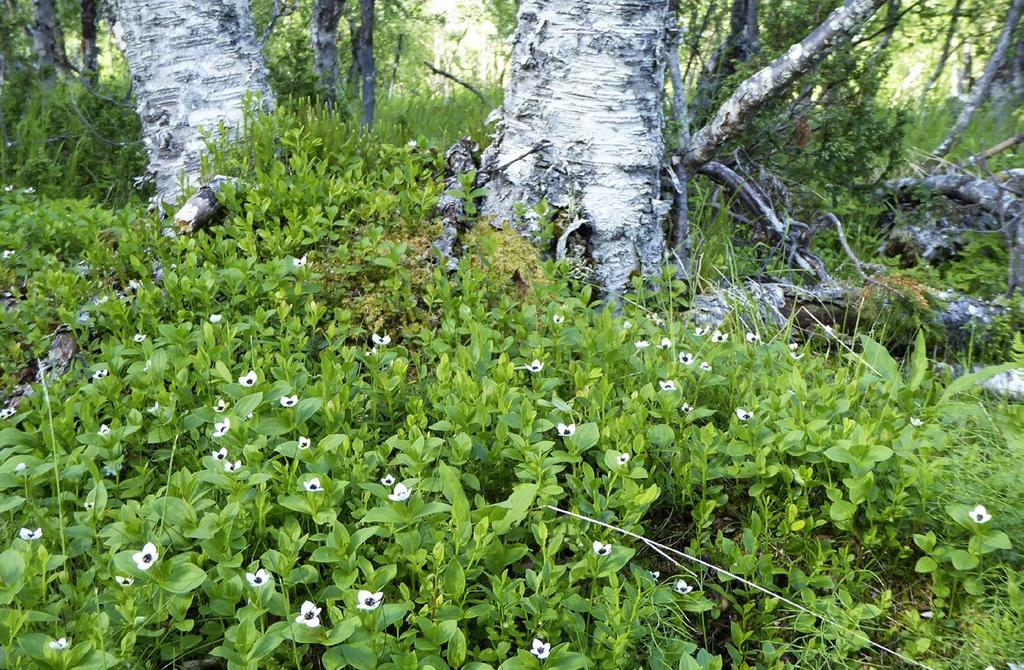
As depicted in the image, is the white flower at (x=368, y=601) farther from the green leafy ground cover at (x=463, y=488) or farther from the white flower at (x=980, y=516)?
the white flower at (x=980, y=516)

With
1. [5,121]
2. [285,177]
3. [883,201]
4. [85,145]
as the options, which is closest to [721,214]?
[883,201]

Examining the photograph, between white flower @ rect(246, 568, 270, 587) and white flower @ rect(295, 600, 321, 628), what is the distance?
0.49ft

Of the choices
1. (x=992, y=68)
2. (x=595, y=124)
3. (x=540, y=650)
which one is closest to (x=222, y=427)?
(x=540, y=650)

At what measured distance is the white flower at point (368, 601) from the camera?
1.83 metres

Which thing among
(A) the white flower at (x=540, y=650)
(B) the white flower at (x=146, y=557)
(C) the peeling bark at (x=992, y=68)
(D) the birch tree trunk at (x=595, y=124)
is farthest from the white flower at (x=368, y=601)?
(C) the peeling bark at (x=992, y=68)

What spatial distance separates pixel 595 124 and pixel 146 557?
122 inches

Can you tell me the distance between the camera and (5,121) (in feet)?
22.4

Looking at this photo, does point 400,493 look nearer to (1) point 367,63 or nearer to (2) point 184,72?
(2) point 184,72

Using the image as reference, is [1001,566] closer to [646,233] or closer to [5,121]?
[646,233]

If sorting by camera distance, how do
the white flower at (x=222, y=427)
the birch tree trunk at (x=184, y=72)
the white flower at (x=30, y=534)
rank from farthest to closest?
the birch tree trunk at (x=184, y=72), the white flower at (x=222, y=427), the white flower at (x=30, y=534)

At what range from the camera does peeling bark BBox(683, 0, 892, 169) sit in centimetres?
382

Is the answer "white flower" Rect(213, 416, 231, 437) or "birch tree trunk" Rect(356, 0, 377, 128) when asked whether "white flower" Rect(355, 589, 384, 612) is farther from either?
"birch tree trunk" Rect(356, 0, 377, 128)

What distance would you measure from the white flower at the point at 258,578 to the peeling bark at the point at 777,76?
3604 millimetres

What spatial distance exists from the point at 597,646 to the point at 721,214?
3.83 meters
